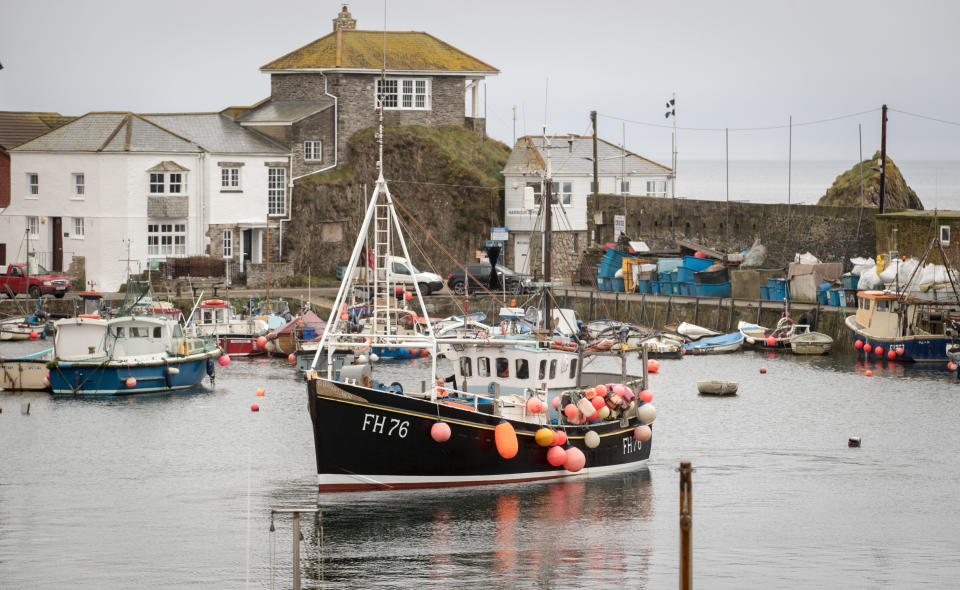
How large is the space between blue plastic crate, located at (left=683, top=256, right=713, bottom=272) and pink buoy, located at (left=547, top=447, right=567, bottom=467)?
124 ft

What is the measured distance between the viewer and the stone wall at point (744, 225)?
2800 inches

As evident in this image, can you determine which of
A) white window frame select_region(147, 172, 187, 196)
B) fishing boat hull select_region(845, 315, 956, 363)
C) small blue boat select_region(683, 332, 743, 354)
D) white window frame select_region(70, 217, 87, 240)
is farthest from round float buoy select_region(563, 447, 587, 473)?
white window frame select_region(70, 217, 87, 240)

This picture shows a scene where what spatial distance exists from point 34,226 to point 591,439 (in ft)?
139

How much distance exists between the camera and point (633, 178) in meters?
79.2

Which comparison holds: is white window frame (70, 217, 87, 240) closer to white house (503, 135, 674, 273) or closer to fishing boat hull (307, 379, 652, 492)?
white house (503, 135, 674, 273)

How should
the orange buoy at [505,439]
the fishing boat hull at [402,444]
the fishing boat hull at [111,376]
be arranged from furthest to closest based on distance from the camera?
the fishing boat hull at [111,376] < the orange buoy at [505,439] < the fishing boat hull at [402,444]

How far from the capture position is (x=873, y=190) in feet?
271

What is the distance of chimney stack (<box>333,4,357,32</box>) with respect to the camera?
81.4 meters

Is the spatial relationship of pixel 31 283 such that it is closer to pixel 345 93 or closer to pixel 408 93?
pixel 345 93

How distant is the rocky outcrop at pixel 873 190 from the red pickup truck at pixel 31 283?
4077 cm

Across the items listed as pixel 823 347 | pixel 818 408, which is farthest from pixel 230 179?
pixel 818 408

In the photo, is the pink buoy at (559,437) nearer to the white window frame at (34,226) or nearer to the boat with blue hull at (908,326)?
the boat with blue hull at (908,326)

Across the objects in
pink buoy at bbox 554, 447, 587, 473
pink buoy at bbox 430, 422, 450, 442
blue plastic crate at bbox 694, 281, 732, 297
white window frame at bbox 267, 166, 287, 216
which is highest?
white window frame at bbox 267, 166, 287, 216

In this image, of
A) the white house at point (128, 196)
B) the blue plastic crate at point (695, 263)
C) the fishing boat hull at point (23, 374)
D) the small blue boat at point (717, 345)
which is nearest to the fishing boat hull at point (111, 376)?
the fishing boat hull at point (23, 374)
